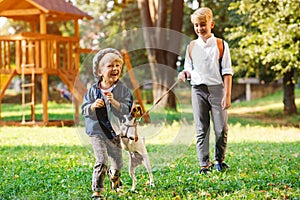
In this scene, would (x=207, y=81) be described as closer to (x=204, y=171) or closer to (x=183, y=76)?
(x=183, y=76)

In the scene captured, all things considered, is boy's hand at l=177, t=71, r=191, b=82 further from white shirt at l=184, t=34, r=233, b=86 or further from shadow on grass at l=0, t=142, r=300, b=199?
shadow on grass at l=0, t=142, r=300, b=199

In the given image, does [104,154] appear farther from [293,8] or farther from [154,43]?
[154,43]

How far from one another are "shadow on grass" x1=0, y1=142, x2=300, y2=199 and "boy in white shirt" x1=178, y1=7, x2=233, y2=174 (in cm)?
28

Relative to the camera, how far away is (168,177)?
641cm

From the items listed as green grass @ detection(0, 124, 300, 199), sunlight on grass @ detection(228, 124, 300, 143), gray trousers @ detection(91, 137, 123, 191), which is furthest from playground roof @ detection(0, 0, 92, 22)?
gray trousers @ detection(91, 137, 123, 191)

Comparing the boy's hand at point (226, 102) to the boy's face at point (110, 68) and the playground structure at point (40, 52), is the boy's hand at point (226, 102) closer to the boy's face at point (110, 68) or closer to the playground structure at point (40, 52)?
the boy's face at point (110, 68)

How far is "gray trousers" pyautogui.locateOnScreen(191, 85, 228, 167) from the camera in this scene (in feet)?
22.0

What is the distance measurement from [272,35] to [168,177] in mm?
9568

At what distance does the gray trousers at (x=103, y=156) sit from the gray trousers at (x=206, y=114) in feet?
5.47

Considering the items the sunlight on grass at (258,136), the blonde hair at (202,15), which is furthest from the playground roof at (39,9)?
the blonde hair at (202,15)

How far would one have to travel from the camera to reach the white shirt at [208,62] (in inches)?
259

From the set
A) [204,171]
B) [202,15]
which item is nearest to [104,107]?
[202,15]

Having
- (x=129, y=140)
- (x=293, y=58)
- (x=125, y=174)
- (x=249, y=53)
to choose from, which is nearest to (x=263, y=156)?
(x=125, y=174)

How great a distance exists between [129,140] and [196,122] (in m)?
1.78
